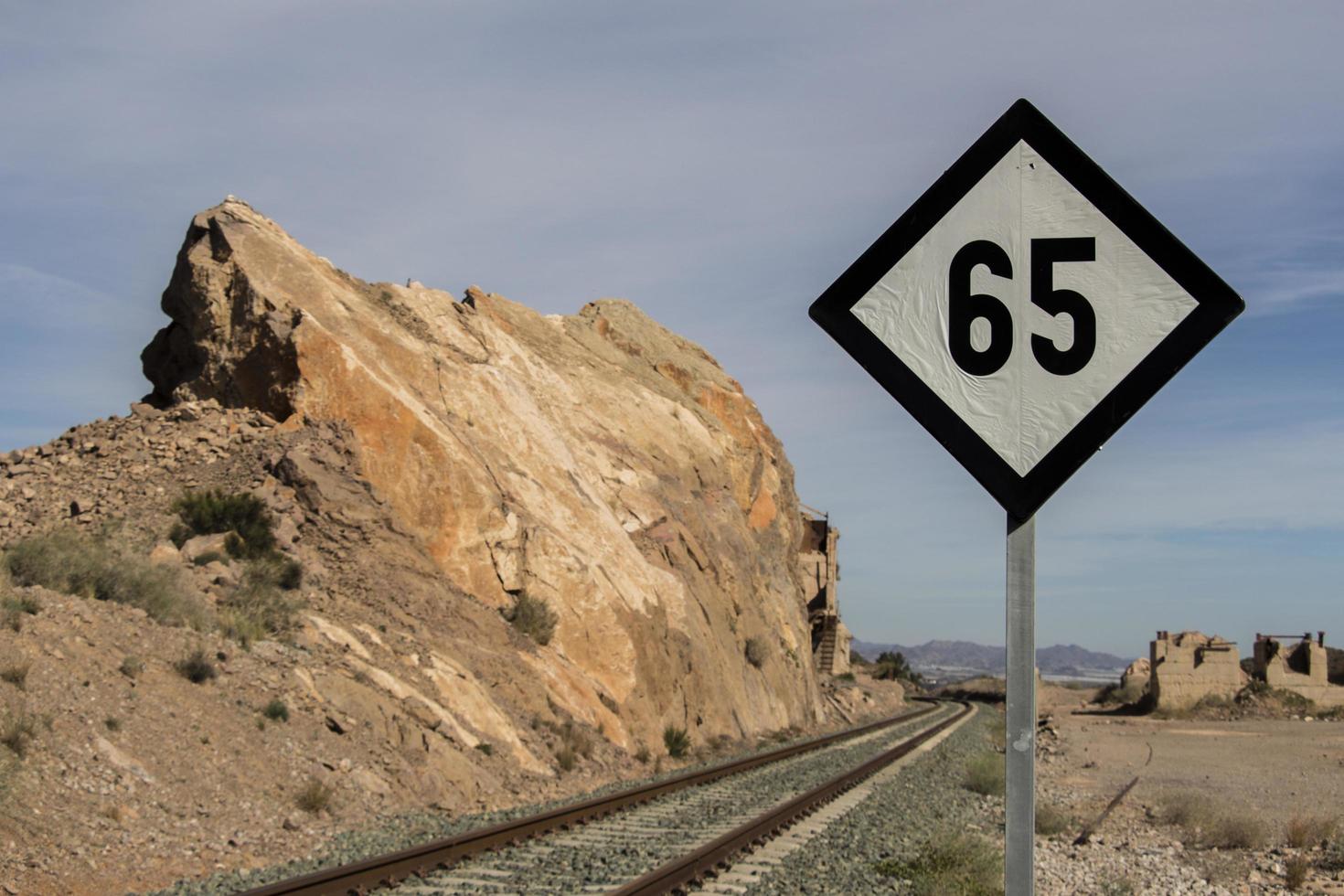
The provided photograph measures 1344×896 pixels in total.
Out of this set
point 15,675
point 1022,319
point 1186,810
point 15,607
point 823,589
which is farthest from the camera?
point 823,589

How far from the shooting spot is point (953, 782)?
24.5 meters

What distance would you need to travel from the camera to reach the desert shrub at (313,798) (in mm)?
15414

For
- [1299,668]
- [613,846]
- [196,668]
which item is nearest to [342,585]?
[196,668]

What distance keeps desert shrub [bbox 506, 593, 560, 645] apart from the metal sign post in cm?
2421

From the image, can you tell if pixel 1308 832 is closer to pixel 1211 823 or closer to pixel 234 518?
pixel 1211 823

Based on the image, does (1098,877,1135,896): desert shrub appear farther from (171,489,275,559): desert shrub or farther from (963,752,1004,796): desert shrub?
(171,489,275,559): desert shrub

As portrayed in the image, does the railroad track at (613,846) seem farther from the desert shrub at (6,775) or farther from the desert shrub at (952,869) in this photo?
the desert shrub at (6,775)

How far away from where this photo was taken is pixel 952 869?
13352 millimetres

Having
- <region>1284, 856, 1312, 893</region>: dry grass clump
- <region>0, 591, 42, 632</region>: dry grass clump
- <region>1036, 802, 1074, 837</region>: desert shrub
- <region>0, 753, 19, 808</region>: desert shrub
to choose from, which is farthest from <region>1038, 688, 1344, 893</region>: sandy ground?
<region>0, 591, 42, 632</region>: dry grass clump

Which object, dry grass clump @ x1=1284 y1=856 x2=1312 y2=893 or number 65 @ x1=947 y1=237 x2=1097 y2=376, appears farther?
dry grass clump @ x1=1284 y1=856 x2=1312 y2=893

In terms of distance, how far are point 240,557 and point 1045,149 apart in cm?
2116

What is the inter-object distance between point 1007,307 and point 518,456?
28704 mm

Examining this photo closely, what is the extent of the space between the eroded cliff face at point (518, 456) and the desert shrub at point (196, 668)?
8905 mm

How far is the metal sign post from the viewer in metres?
2.86
